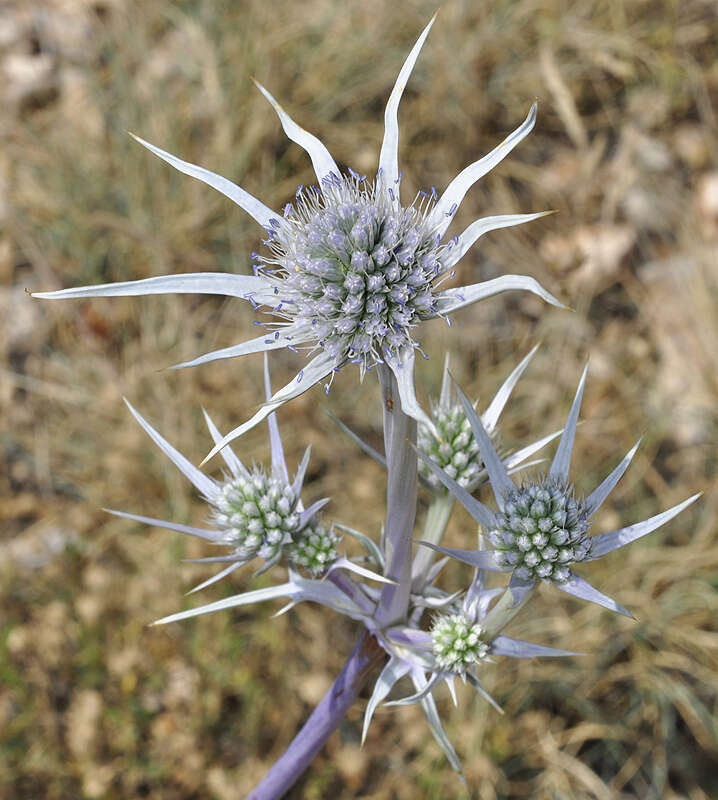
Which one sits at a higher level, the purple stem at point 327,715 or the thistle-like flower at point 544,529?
the thistle-like flower at point 544,529

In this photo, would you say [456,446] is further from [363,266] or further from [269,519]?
[363,266]

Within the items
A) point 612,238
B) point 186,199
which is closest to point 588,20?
point 612,238

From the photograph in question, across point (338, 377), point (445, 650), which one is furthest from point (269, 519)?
point (338, 377)

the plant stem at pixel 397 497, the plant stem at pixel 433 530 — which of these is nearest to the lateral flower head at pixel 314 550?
the plant stem at pixel 397 497

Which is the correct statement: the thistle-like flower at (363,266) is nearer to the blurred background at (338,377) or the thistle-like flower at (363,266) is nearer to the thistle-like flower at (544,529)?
the thistle-like flower at (544,529)

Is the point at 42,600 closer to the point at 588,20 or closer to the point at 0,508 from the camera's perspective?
the point at 0,508

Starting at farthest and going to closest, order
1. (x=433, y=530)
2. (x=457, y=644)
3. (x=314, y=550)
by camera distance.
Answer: (x=433, y=530) < (x=314, y=550) < (x=457, y=644)
